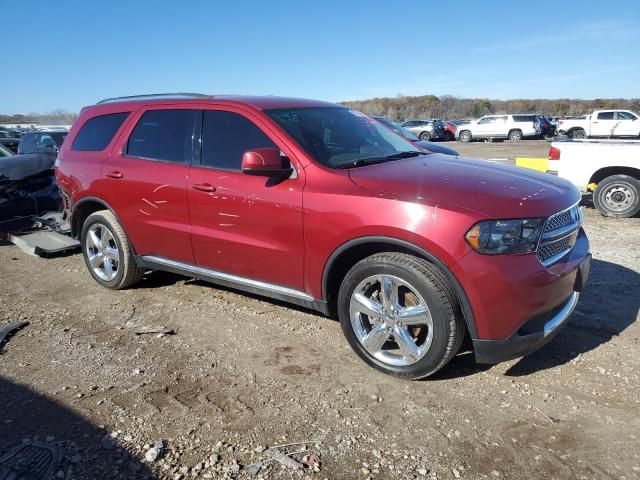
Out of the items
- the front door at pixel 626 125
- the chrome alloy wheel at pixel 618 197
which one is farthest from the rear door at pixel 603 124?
the chrome alloy wheel at pixel 618 197

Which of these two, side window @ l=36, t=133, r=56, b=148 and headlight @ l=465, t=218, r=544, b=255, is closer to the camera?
headlight @ l=465, t=218, r=544, b=255

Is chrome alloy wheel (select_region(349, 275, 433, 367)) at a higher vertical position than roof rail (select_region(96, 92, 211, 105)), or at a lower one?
lower

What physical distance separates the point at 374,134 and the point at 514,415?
2.48m

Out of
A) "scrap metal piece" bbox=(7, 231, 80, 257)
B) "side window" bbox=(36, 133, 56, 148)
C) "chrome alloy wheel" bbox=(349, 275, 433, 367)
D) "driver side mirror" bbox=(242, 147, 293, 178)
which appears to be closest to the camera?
"chrome alloy wheel" bbox=(349, 275, 433, 367)

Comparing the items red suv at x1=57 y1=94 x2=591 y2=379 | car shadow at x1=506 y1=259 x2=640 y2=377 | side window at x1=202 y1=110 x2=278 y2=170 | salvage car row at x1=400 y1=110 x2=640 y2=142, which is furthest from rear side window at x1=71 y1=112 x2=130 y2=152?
salvage car row at x1=400 y1=110 x2=640 y2=142

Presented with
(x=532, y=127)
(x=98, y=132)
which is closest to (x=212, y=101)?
(x=98, y=132)

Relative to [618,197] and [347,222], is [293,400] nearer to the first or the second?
[347,222]

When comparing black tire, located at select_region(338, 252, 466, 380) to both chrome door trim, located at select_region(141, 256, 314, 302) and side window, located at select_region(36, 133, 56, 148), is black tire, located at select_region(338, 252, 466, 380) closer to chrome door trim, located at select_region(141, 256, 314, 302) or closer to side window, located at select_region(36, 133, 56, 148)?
chrome door trim, located at select_region(141, 256, 314, 302)

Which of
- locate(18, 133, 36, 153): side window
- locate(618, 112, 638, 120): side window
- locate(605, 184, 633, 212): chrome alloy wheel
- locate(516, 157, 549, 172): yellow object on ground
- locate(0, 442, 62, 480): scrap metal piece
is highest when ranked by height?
locate(618, 112, 638, 120): side window

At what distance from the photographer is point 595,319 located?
4086 millimetres

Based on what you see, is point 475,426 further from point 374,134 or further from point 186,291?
point 186,291

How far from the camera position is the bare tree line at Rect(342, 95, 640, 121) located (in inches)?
2542

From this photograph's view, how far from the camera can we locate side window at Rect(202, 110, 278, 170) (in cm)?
381

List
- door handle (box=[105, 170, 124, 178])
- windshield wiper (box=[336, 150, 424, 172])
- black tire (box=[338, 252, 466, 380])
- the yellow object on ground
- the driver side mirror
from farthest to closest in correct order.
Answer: the yellow object on ground
door handle (box=[105, 170, 124, 178])
windshield wiper (box=[336, 150, 424, 172])
the driver side mirror
black tire (box=[338, 252, 466, 380])
